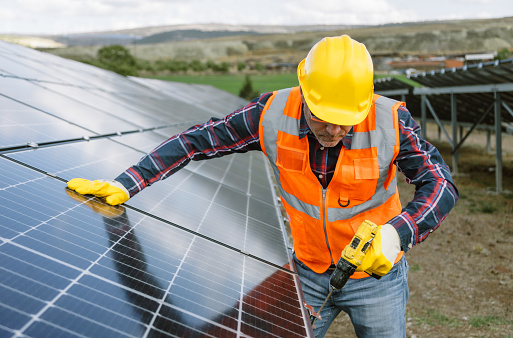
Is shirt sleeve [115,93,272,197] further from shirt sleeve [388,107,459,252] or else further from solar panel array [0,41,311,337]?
shirt sleeve [388,107,459,252]

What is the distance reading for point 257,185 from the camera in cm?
718

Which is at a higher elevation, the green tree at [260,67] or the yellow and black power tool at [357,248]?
the yellow and black power tool at [357,248]

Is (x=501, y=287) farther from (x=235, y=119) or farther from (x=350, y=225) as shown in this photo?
(x=235, y=119)

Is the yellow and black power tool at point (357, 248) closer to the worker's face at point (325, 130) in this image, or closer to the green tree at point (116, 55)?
the worker's face at point (325, 130)

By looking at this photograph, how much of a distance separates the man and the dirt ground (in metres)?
3.47

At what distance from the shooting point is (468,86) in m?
16.7

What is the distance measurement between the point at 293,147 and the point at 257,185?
376 centimetres

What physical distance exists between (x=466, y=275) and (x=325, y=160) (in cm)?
666

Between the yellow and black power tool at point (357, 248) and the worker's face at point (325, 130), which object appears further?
the worker's face at point (325, 130)

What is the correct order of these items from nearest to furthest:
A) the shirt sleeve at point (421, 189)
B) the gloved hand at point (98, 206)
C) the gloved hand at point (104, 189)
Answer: the shirt sleeve at point (421, 189), the gloved hand at point (98, 206), the gloved hand at point (104, 189)

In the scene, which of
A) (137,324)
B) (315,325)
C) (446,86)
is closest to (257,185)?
(315,325)

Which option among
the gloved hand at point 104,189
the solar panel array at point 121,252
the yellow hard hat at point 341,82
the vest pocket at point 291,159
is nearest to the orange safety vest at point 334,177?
the vest pocket at point 291,159

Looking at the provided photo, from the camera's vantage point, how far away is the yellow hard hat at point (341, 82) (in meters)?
3.14

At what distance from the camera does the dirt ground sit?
273 inches
